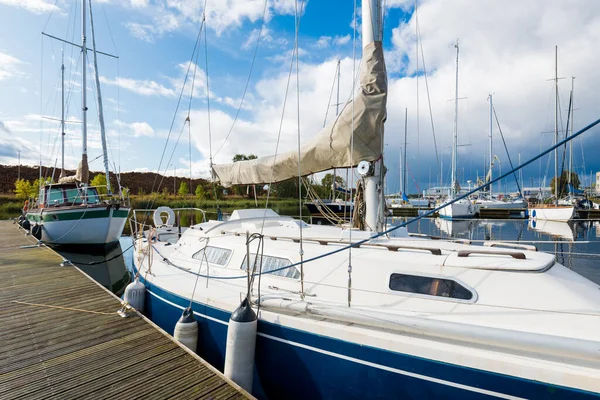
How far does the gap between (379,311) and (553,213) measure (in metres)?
32.4

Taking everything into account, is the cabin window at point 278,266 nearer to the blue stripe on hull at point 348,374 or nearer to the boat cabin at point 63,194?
the blue stripe on hull at point 348,374

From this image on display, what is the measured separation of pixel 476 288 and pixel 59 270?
1015 cm

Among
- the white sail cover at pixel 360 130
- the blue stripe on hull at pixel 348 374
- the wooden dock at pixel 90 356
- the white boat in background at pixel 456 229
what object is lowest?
the white boat in background at pixel 456 229

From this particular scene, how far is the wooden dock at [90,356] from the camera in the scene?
3320mm

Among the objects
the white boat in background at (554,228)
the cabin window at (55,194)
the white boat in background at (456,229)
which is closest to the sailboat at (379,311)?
the white boat in background at (456,229)

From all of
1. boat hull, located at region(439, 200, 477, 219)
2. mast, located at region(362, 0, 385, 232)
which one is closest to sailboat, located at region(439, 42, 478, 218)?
boat hull, located at region(439, 200, 477, 219)

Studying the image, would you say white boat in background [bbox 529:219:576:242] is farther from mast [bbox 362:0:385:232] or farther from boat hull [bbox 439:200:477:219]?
mast [bbox 362:0:385:232]

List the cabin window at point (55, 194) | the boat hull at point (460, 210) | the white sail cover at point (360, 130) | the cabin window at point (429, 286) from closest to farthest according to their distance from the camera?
the cabin window at point (429, 286)
the white sail cover at point (360, 130)
the cabin window at point (55, 194)
the boat hull at point (460, 210)

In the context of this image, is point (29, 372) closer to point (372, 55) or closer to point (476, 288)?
point (476, 288)

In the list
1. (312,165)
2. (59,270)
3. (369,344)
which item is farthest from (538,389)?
(59,270)

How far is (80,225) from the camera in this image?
1464 cm

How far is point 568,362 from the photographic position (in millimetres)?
2332

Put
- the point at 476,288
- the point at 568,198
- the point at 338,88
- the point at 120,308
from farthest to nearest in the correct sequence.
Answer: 1. the point at 568,198
2. the point at 338,88
3. the point at 120,308
4. the point at 476,288

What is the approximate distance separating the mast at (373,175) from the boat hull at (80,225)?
14370mm
